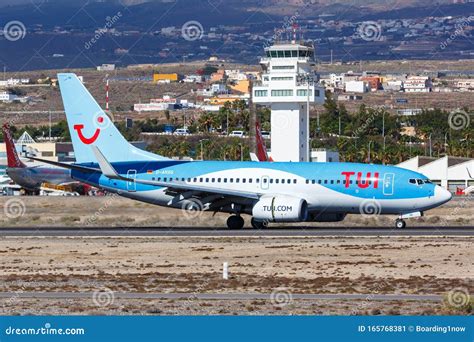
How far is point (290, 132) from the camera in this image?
115875mm

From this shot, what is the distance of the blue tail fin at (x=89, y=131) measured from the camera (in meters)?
66.5

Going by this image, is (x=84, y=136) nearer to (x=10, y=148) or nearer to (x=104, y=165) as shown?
(x=104, y=165)

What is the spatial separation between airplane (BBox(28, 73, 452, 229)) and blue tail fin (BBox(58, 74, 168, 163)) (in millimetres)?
54

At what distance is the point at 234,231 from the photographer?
62031 millimetres

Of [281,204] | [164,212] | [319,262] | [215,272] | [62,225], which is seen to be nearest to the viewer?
[215,272]

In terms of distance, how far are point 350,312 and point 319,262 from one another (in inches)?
554

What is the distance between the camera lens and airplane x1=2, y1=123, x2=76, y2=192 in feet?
321

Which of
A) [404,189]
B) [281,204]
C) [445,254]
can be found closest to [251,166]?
[281,204]

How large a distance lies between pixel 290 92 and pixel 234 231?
54.7 metres

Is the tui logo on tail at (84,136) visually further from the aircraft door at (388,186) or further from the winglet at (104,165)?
the aircraft door at (388,186)

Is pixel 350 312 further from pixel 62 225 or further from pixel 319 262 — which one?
pixel 62 225

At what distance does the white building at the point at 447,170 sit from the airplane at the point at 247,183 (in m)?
58.0

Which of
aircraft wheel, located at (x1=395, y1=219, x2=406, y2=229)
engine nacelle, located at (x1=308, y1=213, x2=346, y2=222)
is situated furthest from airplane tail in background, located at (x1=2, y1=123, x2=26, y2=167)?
aircraft wheel, located at (x1=395, y1=219, x2=406, y2=229)

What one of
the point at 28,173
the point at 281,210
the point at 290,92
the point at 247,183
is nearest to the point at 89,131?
the point at 247,183
